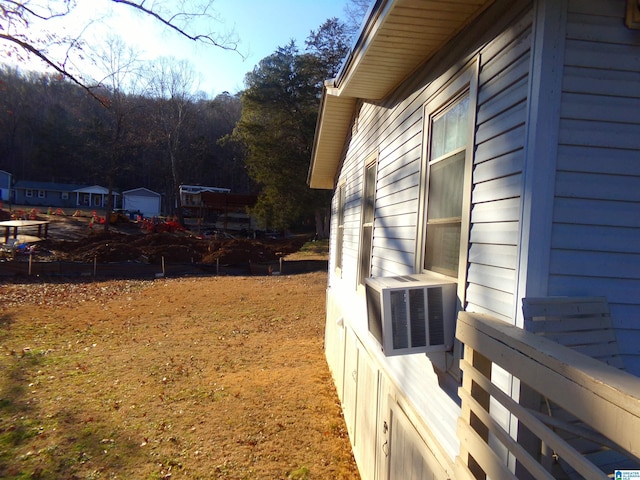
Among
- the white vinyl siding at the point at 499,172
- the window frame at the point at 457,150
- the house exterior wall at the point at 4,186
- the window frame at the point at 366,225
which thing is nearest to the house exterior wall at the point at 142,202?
the house exterior wall at the point at 4,186

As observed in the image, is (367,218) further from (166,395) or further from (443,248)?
(166,395)

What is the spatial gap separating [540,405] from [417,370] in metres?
1.45

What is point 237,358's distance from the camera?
836cm

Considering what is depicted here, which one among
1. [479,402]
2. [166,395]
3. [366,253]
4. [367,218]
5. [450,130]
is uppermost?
[450,130]

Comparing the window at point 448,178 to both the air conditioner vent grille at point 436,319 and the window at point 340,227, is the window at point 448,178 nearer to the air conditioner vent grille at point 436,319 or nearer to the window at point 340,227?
the air conditioner vent grille at point 436,319

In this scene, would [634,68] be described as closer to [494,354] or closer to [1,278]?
[494,354]

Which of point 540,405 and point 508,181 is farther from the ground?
point 508,181

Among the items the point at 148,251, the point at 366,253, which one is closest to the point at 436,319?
the point at 366,253

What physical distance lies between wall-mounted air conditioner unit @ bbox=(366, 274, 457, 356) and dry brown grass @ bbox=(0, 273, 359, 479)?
2764 mm

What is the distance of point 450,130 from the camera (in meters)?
2.94

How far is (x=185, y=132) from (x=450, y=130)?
56.0 metres

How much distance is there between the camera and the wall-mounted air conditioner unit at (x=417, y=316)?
258 cm

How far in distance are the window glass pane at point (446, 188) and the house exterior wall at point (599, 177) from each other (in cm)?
78

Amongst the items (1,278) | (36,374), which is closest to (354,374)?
(36,374)
